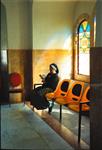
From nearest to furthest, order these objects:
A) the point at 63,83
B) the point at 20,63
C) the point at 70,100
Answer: the point at 70,100 → the point at 63,83 → the point at 20,63

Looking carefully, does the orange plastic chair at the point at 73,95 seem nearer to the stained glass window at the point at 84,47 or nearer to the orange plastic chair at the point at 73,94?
the orange plastic chair at the point at 73,94

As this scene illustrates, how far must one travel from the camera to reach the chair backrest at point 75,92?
425 cm

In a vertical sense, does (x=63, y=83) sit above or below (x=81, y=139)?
above

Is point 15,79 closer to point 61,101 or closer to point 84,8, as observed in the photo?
point 61,101

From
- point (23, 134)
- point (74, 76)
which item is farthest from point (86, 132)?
point (74, 76)

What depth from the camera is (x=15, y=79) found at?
19.0ft

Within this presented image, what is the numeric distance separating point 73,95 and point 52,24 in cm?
218

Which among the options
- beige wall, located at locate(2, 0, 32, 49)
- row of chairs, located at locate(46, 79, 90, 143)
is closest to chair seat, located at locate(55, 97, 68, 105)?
row of chairs, located at locate(46, 79, 90, 143)

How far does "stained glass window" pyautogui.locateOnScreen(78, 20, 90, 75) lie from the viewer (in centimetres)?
563

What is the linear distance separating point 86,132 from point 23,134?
1.03 metres

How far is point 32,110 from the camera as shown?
16.4 feet

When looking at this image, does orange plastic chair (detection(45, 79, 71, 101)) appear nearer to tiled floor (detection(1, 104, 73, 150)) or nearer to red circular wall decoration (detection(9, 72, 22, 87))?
tiled floor (detection(1, 104, 73, 150))

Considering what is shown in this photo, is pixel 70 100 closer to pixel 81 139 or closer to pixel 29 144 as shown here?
pixel 81 139

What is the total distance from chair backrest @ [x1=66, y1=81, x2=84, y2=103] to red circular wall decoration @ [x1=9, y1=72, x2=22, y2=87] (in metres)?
1.72
